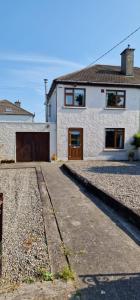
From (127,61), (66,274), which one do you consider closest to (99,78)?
(127,61)

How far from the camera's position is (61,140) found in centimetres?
1605

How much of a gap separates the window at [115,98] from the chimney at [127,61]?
6.82 ft

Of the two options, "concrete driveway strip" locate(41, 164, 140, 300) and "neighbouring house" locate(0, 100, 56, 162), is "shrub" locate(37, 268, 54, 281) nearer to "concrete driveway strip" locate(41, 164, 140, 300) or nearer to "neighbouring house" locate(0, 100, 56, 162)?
"concrete driveway strip" locate(41, 164, 140, 300)

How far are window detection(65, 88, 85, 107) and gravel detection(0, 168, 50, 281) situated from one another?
965cm

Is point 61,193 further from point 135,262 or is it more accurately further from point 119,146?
point 119,146

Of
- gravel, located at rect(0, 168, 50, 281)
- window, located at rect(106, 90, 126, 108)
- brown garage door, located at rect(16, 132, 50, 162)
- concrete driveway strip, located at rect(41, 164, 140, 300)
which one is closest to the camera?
concrete driveway strip, located at rect(41, 164, 140, 300)

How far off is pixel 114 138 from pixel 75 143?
3001 mm

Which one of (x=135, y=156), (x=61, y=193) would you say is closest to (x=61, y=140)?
(x=135, y=156)

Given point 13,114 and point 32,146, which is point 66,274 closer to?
point 32,146

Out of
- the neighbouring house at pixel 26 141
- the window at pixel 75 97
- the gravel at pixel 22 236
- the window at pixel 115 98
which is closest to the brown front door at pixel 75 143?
the neighbouring house at pixel 26 141

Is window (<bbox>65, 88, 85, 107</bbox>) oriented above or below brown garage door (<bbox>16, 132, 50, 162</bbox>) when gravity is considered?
above

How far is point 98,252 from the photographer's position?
144 inches

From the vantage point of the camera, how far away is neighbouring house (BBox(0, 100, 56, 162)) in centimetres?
1556

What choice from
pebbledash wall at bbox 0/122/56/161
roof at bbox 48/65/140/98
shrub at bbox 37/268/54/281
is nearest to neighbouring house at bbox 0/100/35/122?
roof at bbox 48/65/140/98
